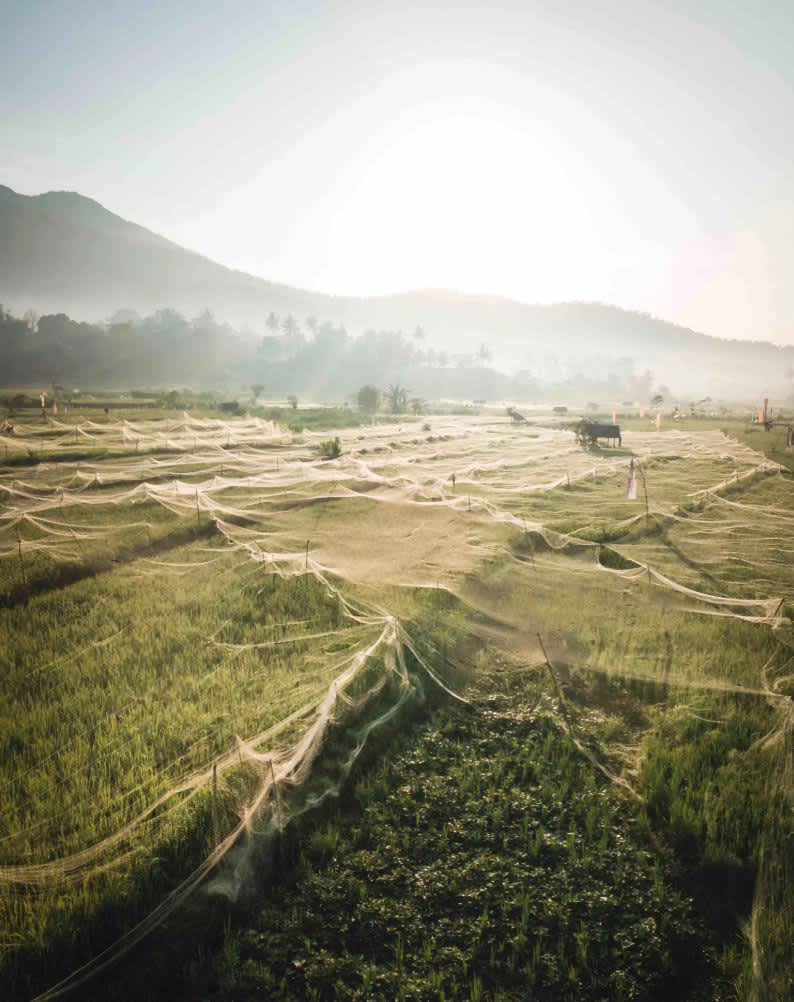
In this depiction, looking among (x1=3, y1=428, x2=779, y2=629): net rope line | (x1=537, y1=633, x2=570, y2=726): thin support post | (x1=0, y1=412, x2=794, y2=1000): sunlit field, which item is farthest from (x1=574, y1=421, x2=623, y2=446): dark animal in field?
(x1=537, y1=633, x2=570, y2=726): thin support post

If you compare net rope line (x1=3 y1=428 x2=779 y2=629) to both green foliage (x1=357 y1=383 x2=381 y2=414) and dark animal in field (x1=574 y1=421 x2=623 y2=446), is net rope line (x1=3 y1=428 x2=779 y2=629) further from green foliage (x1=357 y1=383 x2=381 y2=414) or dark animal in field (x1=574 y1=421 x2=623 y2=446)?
green foliage (x1=357 y1=383 x2=381 y2=414)

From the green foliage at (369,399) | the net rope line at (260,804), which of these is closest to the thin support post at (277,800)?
the net rope line at (260,804)

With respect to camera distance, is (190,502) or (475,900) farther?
(190,502)

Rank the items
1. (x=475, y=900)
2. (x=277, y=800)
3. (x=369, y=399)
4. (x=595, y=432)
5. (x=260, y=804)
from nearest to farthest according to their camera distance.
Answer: (x=475, y=900)
(x=260, y=804)
(x=277, y=800)
(x=595, y=432)
(x=369, y=399)

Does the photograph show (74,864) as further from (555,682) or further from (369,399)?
(369,399)

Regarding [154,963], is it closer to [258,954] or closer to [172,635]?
[258,954]

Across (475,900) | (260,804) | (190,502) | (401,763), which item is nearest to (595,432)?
(190,502)

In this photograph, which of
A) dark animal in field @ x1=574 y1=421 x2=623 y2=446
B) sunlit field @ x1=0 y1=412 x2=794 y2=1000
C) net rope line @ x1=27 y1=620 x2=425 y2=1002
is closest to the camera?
net rope line @ x1=27 y1=620 x2=425 y2=1002

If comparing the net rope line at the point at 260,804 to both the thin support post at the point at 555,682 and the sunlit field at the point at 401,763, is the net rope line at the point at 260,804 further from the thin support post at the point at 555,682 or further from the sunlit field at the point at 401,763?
the thin support post at the point at 555,682

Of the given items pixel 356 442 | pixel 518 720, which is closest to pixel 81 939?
pixel 518 720
